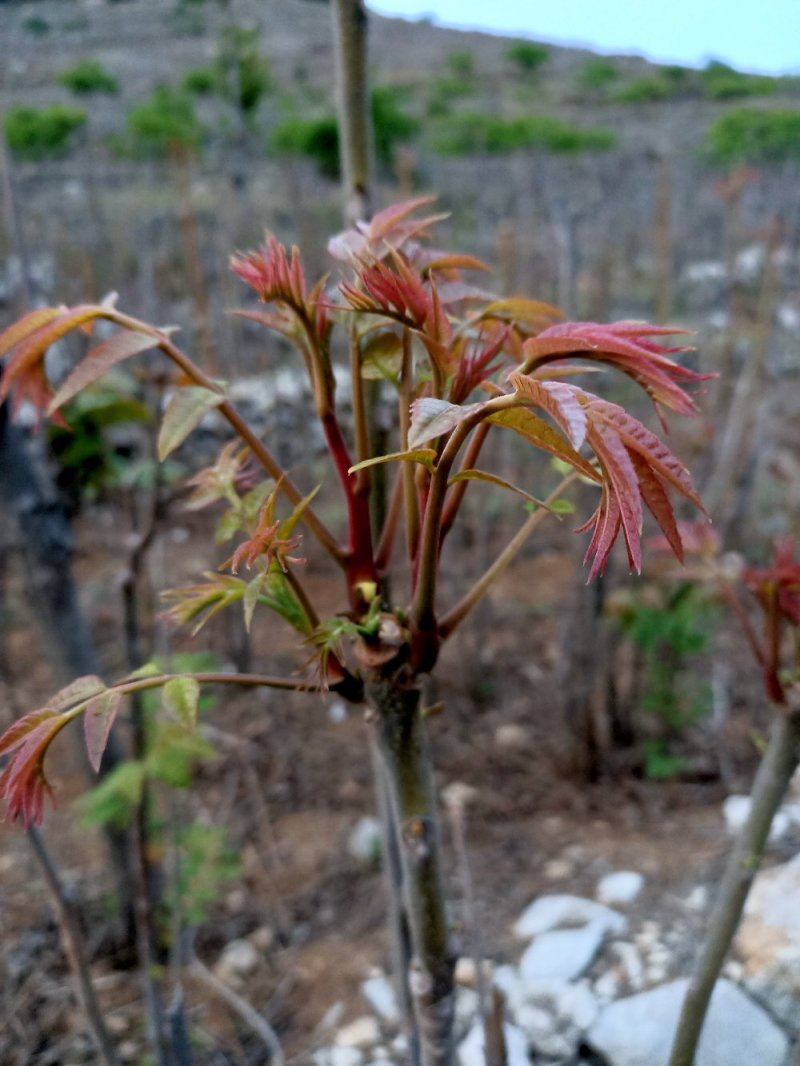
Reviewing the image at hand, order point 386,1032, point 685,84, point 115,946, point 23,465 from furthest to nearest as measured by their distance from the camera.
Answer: point 685,84 < point 115,946 < point 386,1032 < point 23,465

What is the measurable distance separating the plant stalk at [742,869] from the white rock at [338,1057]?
76 centimetres

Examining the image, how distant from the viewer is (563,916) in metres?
1.76

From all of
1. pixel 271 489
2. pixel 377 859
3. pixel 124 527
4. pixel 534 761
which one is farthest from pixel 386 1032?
pixel 124 527

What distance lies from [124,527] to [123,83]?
74.0ft

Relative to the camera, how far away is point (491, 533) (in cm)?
430

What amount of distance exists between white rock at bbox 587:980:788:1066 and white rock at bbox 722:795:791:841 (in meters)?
0.53

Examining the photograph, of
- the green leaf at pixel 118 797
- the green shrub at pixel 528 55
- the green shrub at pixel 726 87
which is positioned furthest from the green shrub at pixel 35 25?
the green leaf at pixel 118 797

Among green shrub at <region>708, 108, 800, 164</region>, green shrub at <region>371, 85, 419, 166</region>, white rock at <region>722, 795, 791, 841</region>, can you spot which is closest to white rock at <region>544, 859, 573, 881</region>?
white rock at <region>722, 795, 791, 841</region>

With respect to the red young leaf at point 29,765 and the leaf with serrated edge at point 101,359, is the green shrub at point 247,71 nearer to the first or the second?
the leaf with serrated edge at point 101,359

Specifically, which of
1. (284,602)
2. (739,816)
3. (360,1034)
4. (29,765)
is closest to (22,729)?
(29,765)

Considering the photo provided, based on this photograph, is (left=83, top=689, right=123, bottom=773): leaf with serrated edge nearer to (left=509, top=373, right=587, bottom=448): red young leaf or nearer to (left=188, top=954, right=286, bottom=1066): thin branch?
(left=509, top=373, right=587, bottom=448): red young leaf

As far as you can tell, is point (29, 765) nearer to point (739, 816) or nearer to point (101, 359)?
point (101, 359)

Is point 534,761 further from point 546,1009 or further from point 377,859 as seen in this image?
point 546,1009

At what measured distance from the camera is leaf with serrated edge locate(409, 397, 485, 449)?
0.37 metres
